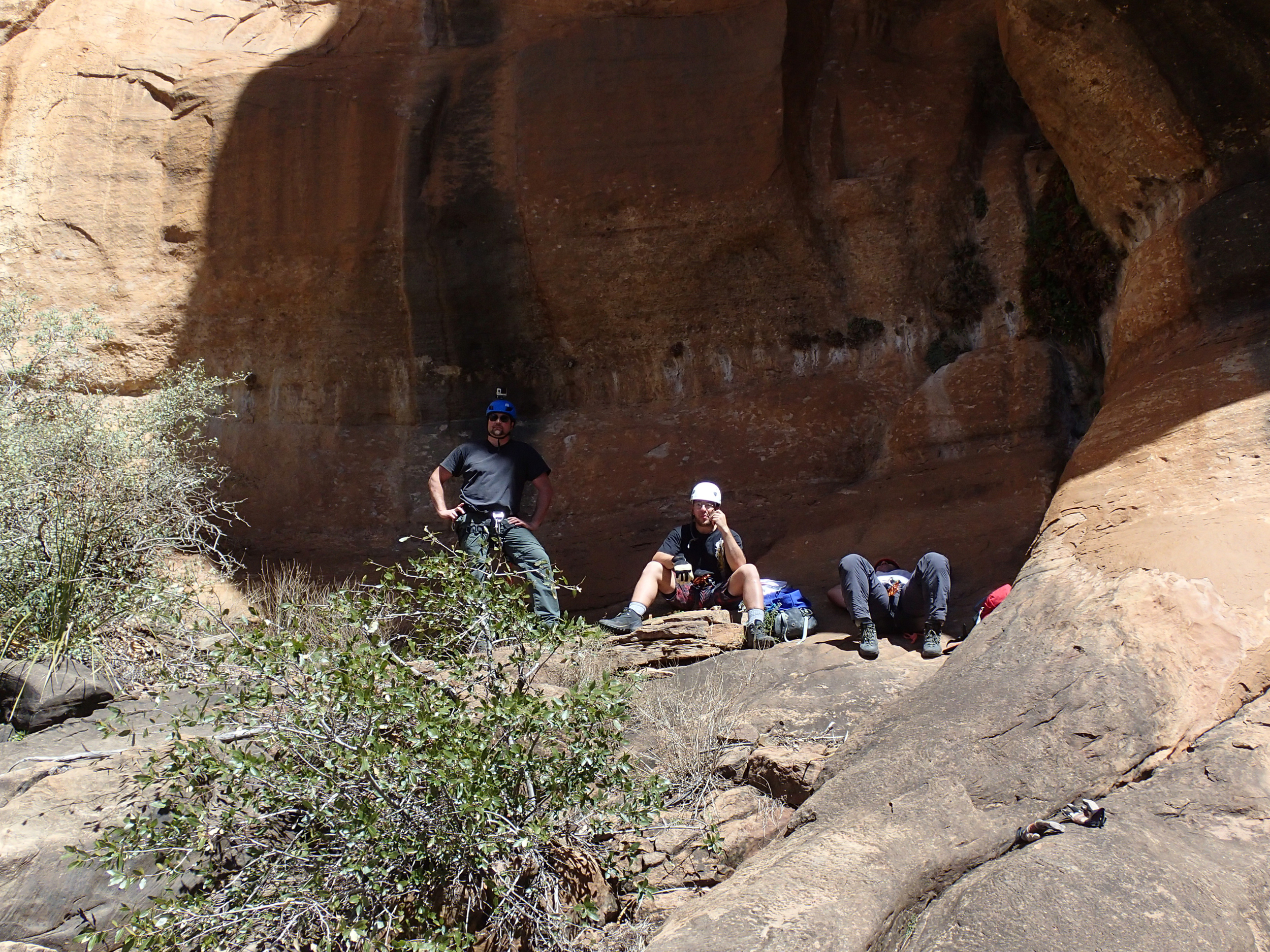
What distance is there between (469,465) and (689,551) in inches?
59.2

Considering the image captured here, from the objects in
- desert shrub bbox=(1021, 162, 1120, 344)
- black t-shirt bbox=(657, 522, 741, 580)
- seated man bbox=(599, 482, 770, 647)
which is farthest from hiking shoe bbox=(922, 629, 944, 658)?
desert shrub bbox=(1021, 162, 1120, 344)

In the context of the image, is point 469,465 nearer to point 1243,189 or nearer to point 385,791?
point 385,791

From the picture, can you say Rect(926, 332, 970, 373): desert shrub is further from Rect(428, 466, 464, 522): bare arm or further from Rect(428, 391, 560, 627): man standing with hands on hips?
Rect(428, 466, 464, 522): bare arm

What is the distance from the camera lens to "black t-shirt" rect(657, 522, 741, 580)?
643 cm

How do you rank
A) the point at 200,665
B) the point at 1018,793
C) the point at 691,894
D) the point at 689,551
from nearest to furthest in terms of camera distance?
the point at 1018,793 → the point at 691,894 → the point at 200,665 → the point at 689,551

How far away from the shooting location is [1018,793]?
11.1 feet

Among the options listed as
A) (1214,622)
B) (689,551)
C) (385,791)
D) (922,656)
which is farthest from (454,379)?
(1214,622)

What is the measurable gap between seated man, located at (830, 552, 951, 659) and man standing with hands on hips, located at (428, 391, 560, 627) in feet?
5.57

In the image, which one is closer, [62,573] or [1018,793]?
[1018,793]

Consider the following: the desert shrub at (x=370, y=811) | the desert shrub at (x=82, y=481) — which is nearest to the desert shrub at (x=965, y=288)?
the desert shrub at (x=370, y=811)

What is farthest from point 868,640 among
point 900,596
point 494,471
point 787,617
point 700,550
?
point 494,471

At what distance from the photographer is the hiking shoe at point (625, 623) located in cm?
611

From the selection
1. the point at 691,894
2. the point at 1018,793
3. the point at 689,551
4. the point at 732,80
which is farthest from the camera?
the point at 732,80

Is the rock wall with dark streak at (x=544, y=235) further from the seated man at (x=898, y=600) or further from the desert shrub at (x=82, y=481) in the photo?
the seated man at (x=898, y=600)
